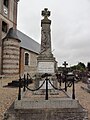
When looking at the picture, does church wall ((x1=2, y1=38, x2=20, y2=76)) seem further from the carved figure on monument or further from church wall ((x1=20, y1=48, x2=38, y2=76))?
the carved figure on monument

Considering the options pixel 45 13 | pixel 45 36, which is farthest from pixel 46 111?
pixel 45 13

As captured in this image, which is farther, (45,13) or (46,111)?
(45,13)

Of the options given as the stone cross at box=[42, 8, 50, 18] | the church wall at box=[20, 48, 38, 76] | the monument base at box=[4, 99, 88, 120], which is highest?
the stone cross at box=[42, 8, 50, 18]

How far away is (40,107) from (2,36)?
19432 millimetres

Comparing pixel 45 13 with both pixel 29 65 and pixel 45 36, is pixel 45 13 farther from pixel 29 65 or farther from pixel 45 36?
pixel 29 65

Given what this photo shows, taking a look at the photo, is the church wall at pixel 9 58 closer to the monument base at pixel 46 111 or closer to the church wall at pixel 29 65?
the church wall at pixel 29 65

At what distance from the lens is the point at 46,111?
Answer: 6391 mm

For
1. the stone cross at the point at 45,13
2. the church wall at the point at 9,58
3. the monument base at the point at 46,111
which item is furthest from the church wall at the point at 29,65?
the monument base at the point at 46,111

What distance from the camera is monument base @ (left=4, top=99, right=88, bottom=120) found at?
20.3ft

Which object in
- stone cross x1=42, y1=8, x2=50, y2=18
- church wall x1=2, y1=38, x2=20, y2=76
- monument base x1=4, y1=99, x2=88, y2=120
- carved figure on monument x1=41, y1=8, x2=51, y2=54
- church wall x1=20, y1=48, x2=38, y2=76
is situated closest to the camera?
monument base x1=4, y1=99, x2=88, y2=120

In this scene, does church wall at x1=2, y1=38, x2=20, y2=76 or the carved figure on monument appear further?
church wall at x1=2, y1=38, x2=20, y2=76

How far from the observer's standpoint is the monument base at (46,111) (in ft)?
20.3

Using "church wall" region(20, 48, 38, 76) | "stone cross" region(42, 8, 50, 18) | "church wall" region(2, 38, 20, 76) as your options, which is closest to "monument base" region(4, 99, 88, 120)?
"stone cross" region(42, 8, 50, 18)

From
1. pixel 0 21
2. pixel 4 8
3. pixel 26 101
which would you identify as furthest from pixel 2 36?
pixel 26 101
